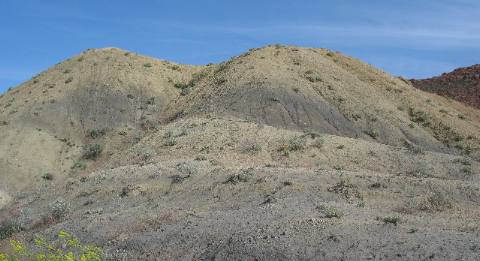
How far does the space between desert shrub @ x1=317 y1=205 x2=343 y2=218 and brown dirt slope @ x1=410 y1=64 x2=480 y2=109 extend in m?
45.7

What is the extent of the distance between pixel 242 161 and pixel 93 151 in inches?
581

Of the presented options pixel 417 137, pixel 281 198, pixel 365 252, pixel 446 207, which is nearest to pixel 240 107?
pixel 417 137

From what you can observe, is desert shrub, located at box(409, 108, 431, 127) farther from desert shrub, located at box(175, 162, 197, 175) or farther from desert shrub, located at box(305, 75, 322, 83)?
desert shrub, located at box(175, 162, 197, 175)

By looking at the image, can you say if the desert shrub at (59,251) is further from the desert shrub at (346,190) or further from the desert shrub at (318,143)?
the desert shrub at (318,143)

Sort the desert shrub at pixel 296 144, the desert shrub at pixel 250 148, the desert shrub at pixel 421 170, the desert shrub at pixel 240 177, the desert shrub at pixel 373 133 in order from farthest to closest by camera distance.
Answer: the desert shrub at pixel 373 133 → the desert shrub at pixel 296 144 → the desert shrub at pixel 250 148 → the desert shrub at pixel 421 170 → the desert shrub at pixel 240 177

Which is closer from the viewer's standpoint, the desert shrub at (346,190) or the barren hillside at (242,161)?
the barren hillside at (242,161)

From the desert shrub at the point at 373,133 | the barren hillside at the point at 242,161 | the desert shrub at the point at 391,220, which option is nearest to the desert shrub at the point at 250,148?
the barren hillside at the point at 242,161

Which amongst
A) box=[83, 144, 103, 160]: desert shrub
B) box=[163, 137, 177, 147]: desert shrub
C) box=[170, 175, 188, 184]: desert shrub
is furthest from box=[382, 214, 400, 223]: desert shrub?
box=[83, 144, 103, 160]: desert shrub

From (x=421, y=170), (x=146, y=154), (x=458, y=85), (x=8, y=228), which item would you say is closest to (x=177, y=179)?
(x=8, y=228)

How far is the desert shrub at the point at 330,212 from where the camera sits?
18703mm

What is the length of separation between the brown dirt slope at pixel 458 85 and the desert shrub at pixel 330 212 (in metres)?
45.7

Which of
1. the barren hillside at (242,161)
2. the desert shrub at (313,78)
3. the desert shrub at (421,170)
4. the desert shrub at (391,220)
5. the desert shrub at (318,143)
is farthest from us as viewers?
the desert shrub at (313,78)

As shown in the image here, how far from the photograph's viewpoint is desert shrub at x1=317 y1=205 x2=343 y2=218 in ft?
61.4

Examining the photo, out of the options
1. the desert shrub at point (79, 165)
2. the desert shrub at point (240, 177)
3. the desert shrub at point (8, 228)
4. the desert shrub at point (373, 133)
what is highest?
the desert shrub at point (373, 133)
